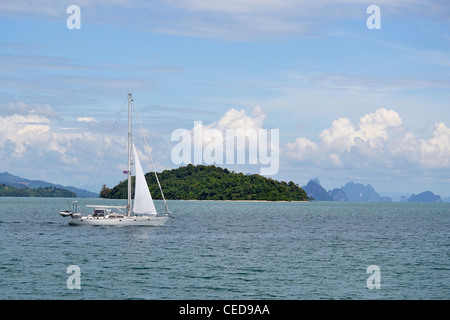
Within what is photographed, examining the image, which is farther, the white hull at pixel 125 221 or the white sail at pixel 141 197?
the white hull at pixel 125 221

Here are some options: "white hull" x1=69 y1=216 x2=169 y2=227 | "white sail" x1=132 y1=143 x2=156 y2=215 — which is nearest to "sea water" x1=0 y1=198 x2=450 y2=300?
"white hull" x1=69 y1=216 x2=169 y2=227

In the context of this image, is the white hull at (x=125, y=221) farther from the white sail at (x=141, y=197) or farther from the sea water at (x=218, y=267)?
the sea water at (x=218, y=267)

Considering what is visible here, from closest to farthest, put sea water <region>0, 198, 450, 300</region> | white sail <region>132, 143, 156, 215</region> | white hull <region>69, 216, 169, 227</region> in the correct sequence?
sea water <region>0, 198, 450, 300</region> < white sail <region>132, 143, 156, 215</region> < white hull <region>69, 216, 169, 227</region>

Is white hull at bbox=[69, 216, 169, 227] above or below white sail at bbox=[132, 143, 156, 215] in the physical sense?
below

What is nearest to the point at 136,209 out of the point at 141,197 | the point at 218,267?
the point at 141,197

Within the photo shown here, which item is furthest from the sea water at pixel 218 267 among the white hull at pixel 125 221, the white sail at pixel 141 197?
the white sail at pixel 141 197

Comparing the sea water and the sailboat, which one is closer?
the sea water

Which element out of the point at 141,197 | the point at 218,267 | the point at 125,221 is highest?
the point at 141,197

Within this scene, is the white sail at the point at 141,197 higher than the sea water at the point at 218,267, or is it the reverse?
the white sail at the point at 141,197

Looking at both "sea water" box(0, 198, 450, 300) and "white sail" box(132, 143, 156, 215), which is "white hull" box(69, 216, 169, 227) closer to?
"white sail" box(132, 143, 156, 215)

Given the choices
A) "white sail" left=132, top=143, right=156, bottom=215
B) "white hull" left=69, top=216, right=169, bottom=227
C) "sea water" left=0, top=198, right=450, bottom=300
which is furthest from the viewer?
"white hull" left=69, top=216, right=169, bottom=227

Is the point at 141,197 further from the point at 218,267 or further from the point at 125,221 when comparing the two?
the point at 218,267
